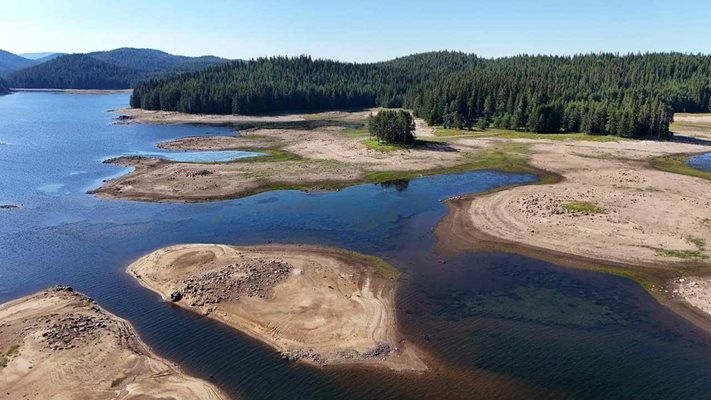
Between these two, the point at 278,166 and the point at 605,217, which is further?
the point at 278,166

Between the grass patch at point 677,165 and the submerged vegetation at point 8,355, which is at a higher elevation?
the grass patch at point 677,165

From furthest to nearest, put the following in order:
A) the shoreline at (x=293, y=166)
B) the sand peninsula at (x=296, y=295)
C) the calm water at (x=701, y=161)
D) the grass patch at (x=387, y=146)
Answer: the grass patch at (x=387, y=146) < the calm water at (x=701, y=161) < the shoreline at (x=293, y=166) < the sand peninsula at (x=296, y=295)

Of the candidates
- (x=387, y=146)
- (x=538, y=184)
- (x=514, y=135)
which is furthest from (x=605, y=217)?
(x=514, y=135)

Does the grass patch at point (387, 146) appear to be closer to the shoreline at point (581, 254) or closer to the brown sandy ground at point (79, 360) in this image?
the shoreline at point (581, 254)

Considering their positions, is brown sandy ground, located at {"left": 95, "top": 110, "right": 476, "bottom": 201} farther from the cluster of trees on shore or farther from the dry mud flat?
the dry mud flat

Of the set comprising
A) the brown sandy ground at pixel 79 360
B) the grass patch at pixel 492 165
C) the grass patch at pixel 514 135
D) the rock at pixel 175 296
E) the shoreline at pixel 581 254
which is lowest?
the brown sandy ground at pixel 79 360

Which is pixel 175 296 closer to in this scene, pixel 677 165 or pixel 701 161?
pixel 677 165

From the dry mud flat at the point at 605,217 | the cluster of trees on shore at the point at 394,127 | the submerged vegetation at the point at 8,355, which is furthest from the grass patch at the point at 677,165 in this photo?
the submerged vegetation at the point at 8,355
